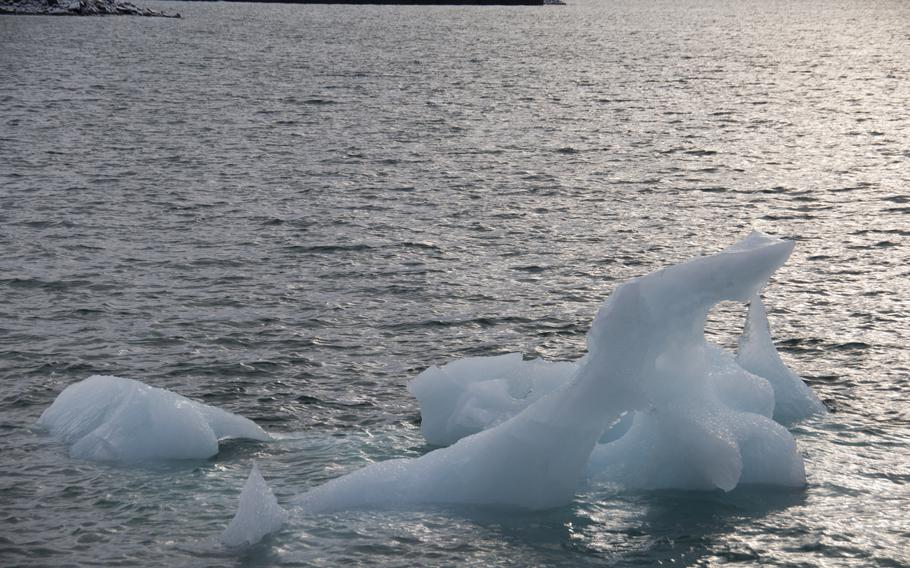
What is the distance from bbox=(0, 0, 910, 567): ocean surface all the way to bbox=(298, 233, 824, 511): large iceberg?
357 mm

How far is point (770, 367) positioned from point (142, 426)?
8.98 m

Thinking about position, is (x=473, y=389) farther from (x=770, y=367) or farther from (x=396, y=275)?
(x=396, y=275)

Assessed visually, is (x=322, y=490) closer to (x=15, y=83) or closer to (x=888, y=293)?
(x=888, y=293)

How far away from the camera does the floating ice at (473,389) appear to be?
15.3m

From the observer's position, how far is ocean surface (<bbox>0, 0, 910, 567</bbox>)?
42.9 feet

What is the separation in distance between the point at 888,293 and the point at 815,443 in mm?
10478

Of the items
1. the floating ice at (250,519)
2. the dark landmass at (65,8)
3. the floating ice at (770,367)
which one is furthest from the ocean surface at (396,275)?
the dark landmass at (65,8)

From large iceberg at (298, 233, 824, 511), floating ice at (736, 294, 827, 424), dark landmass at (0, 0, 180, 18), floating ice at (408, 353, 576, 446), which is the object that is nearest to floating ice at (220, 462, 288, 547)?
large iceberg at (298, 233, 824, 511)

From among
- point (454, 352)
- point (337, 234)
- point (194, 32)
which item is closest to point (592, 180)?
point (337, 234)

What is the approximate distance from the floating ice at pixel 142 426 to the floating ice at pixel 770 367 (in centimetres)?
753

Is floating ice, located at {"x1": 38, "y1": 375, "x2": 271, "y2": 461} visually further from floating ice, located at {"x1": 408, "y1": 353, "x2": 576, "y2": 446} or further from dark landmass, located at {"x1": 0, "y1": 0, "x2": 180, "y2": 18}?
dark landmass, located at {"x1": 0, "y1": 0, "x2": 180, "y2": 18}

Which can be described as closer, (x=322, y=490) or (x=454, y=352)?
(x=322, y=490)

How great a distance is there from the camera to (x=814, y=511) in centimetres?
1337

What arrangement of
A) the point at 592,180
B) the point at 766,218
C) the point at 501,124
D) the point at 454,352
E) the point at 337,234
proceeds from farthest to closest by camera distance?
the point at 501,124, the point at 592,180, the point at 766,218, the point at 337,234, the point at 454,352
